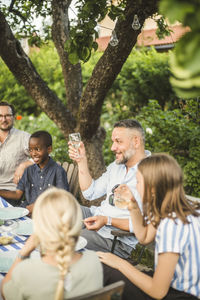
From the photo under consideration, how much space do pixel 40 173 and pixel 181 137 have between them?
2536mm

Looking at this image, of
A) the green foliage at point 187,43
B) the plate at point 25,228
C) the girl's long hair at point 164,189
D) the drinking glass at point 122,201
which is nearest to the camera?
the green foliage at point 187,43

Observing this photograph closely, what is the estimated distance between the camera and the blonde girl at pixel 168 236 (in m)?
1.66

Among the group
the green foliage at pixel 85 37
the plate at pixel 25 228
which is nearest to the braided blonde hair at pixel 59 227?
the plate at pixel 25 228

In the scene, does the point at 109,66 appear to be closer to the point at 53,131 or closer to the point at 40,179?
the point at 40,179

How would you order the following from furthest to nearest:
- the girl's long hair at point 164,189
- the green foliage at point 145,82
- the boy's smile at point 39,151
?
the green foliage at point 145,82 < the boy's smile at point 39,151 < the girl's long hair at point 164,189

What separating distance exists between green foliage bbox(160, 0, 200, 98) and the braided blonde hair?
2.43 ft

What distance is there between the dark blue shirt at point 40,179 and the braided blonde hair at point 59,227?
→ 1.86 meters

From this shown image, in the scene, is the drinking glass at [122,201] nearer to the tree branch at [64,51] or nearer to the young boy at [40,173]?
the young boy at [40,173]

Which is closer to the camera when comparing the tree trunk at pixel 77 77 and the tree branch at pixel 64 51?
the tree trunk at pixel 77 77

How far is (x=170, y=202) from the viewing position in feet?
5.86

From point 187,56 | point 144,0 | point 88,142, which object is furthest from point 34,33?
point 187,56

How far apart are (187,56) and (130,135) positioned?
2078mm

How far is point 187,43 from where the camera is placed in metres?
0.90

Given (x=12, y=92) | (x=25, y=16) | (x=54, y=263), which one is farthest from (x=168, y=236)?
(x=12, y=92)
